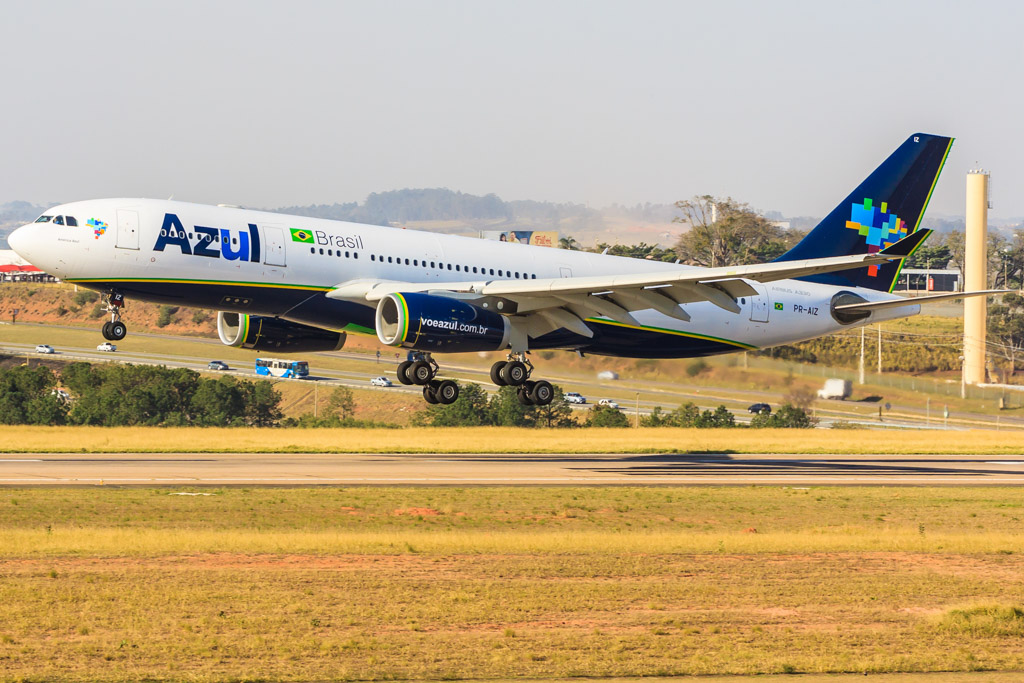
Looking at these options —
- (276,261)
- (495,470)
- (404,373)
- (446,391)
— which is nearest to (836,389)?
(495,470)

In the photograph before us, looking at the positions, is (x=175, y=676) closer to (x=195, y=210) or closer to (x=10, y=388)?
(x=195, y=210)

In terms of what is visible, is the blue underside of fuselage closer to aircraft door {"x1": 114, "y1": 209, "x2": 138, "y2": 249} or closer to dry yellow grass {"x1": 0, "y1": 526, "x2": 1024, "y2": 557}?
aircraft door {"x1": 114, "y1": 209, "x2": 138, "y2": 249}

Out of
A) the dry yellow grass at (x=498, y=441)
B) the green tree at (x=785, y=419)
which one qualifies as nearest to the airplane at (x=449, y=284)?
the dry yellow grass at (x=498, y=441)

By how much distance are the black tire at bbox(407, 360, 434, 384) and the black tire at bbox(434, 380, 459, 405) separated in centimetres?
123

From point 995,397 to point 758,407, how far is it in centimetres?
1973

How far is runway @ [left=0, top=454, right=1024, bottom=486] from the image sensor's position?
4238 cm

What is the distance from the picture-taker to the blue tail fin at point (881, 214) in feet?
170

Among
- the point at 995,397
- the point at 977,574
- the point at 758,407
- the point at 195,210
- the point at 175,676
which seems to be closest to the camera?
the point at 175,676

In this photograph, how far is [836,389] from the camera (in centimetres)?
6781

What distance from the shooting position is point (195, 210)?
3903 cm

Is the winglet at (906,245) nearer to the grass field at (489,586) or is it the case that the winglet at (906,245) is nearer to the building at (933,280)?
the grass field at (489,586)

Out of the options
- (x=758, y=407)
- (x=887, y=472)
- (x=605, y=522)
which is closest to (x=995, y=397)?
(x=758, y=407)

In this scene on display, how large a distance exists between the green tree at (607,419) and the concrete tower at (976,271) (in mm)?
35599

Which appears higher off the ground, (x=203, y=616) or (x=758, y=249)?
(x=758, y=249)
